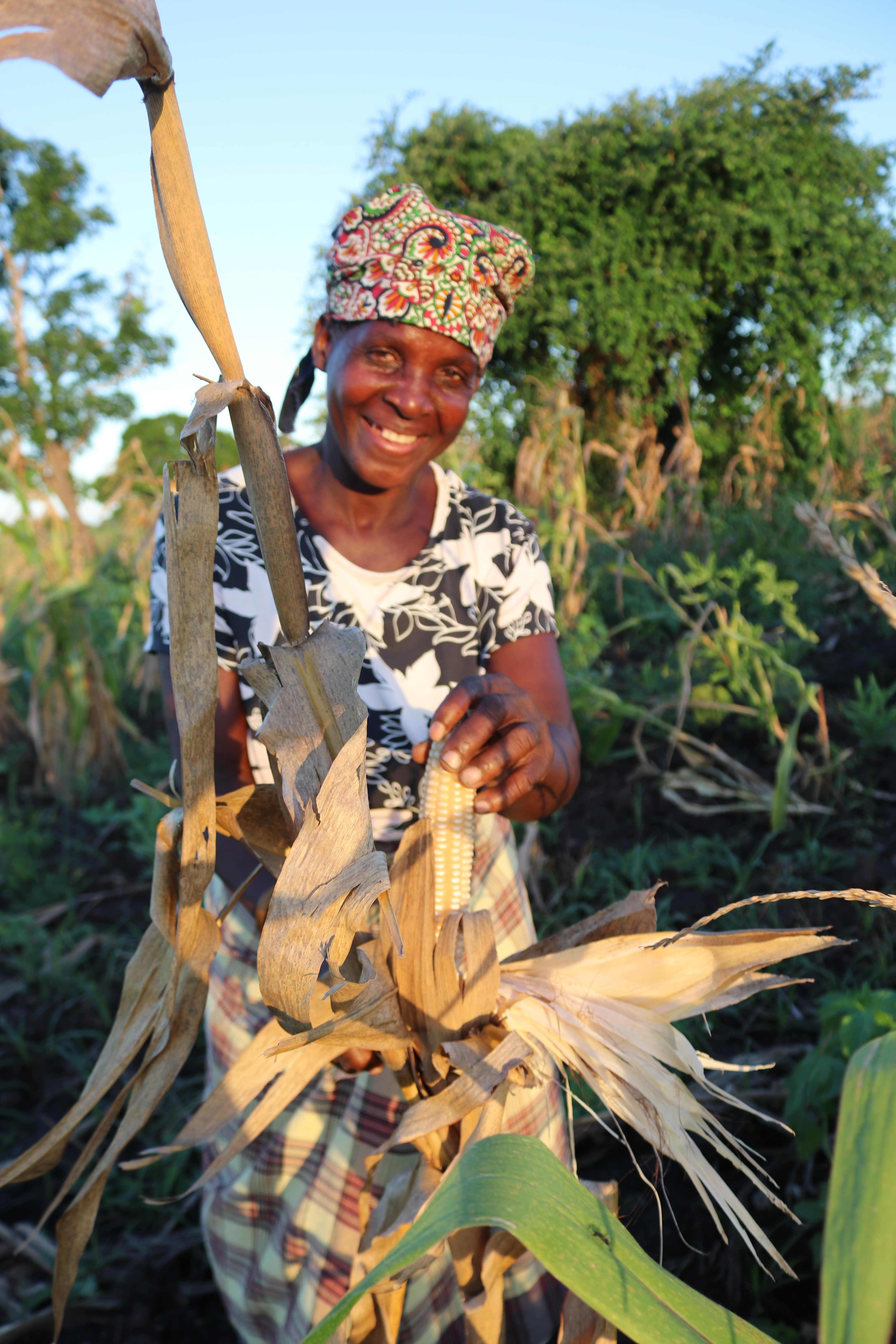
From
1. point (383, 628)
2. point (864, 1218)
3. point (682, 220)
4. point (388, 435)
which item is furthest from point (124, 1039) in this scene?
point (682, 220)

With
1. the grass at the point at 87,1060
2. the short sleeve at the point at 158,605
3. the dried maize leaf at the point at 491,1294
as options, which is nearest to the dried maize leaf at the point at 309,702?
the dried maize leaf at the point at 491,1294

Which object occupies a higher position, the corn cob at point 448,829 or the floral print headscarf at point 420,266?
the floral print headscarf at point 420,266

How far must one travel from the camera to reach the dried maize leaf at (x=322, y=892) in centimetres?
58

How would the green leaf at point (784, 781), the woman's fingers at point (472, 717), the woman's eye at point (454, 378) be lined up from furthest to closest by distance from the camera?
the green leaf at point (784, 781) → the woman's eye at point (454, 378) → the woman's fingers at point (472, 717)

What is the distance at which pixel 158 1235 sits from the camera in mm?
1682

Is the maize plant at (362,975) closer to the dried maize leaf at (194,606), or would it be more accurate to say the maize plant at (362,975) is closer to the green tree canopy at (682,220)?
the dried maize leaf at (194,606)

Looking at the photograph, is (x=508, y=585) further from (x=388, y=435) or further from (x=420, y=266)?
(x=420, y=266)

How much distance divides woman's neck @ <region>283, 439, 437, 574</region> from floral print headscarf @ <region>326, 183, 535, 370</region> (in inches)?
10.4

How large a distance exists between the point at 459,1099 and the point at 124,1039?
31cm

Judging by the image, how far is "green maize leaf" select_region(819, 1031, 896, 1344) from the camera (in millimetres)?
390

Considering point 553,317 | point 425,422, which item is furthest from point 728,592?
point 553,317

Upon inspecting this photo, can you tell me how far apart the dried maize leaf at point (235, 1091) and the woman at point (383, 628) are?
0.26m

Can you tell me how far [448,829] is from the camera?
36.2 inches

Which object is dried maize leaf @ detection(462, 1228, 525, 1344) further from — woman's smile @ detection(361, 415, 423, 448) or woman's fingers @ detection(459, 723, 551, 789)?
woman's smile @ detection(361, 415, 423, 448)
